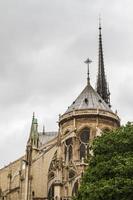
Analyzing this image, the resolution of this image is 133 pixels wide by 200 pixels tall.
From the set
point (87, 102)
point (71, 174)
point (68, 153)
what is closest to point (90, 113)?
point (87, 102)

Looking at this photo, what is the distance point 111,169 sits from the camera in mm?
31031

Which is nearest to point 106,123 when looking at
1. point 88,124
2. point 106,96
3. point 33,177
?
point 88,124

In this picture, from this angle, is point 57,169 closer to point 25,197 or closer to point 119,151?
point 25,197

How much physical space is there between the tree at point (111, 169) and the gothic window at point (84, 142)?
75.8 ft

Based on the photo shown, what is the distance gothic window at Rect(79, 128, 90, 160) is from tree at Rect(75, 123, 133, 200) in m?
23.1

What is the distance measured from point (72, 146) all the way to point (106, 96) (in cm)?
2602

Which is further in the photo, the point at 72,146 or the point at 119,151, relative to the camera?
the point at 72,146

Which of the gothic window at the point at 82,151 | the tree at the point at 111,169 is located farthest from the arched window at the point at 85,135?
the tree at the point at 111,169

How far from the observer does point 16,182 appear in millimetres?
66812

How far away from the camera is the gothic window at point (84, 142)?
5734cm

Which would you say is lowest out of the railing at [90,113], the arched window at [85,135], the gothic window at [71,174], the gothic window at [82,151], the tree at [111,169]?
the tree at [111,169]

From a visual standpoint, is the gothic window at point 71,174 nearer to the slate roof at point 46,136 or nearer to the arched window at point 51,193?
the arched window at point 51,193

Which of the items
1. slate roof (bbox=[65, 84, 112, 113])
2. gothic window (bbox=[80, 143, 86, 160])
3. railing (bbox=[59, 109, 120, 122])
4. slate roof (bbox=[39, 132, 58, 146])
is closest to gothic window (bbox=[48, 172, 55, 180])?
gothic window (bbox=[80, 143, 86, 160])

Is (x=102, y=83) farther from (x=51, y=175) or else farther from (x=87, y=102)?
(x=51, y=175)
